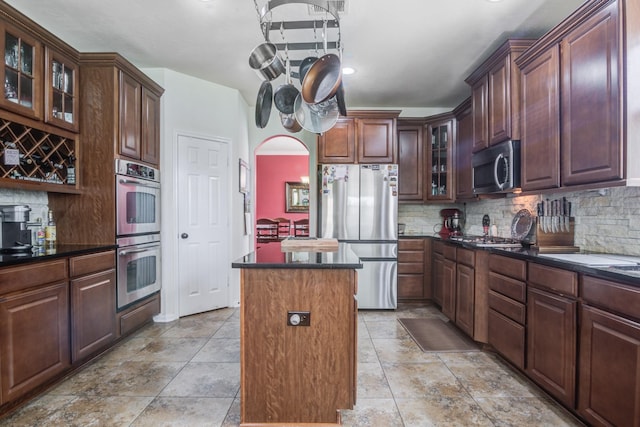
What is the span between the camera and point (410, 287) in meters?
4.39

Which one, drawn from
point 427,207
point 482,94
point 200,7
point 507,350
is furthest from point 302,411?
point 427,207

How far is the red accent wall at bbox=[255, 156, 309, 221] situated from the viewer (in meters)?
8.97


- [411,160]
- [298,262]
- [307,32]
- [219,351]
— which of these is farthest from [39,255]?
[411,160]

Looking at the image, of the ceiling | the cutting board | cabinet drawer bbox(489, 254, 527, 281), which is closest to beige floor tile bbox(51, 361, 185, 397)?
the cutting board

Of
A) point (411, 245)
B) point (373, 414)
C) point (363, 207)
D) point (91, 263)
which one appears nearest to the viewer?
point (373, 414)

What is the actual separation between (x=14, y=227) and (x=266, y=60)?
85.1 inches

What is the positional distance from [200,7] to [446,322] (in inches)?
145

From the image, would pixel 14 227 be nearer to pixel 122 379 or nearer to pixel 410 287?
pixel 122 379

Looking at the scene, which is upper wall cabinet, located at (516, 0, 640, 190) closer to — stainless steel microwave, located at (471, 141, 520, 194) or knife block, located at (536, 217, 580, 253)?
stainless steel microwave, located at (471, 141, 520, 194)

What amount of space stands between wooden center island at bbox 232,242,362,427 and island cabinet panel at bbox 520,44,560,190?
1.67m

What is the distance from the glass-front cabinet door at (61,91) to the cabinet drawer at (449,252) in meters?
3.66

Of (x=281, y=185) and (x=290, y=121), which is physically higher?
(x=281, y=185)

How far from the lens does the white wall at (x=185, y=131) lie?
12.0 ft

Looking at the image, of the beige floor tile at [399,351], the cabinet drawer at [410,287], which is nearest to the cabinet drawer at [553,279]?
the beige floor tile at [399,351]
